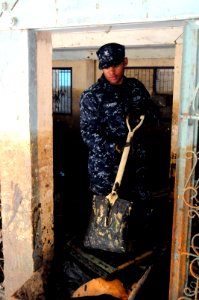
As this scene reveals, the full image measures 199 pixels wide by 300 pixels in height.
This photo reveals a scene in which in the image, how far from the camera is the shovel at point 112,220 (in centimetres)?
366

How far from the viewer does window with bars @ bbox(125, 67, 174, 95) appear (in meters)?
9.38

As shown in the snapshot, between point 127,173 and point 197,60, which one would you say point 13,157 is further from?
point 197,60

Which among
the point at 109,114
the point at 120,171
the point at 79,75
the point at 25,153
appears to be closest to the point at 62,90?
the point at 79,75

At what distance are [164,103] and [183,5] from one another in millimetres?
6965

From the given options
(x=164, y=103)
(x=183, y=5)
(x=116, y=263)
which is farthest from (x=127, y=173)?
(x=164, y=103)

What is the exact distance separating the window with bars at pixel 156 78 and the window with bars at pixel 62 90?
2268 millimetres

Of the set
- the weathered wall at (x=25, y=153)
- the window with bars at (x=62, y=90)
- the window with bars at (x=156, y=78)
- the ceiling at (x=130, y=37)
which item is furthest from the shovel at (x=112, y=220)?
the window with bars at (x=62, y=90)

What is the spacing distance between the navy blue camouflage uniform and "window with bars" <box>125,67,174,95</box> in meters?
5.51

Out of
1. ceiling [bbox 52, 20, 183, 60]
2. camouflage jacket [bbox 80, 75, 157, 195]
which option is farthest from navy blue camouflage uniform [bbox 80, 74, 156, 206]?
ceiling [bbox 52, 20, 183, 60]

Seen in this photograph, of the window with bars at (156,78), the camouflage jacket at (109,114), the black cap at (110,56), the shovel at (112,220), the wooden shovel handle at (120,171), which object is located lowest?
the shovel at (112,220)

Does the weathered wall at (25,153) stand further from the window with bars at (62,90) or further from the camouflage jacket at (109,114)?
the window with bars at (62,90)

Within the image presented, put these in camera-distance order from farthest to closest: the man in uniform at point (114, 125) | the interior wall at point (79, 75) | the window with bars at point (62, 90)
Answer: the window with bars at point (62, 90), the interior wall at point (79, 75), the man in uniform at point (114, 125)

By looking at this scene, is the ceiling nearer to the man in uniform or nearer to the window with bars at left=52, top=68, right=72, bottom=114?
the man in uniform

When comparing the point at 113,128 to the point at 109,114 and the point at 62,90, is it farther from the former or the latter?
the point at 62,90
